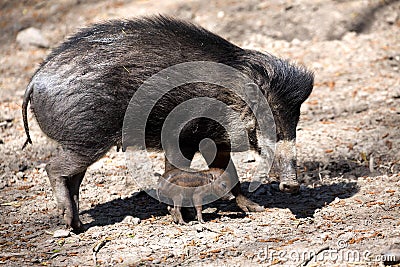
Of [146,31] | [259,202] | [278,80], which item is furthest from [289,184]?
[146,31]

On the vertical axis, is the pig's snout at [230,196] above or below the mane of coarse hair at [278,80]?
below

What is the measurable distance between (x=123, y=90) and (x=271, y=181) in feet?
→ 6.47

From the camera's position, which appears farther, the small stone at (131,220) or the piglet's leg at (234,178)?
the piglet's leg at (234,178)

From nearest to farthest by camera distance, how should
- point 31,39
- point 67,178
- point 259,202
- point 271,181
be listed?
point 67,178
point 259,202
point 271,181
point 31,39

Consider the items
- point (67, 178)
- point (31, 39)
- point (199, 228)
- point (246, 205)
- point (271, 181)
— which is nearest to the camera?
point (199, 228)

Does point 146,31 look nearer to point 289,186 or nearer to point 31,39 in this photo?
point 289,186

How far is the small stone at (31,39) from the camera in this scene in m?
9.95

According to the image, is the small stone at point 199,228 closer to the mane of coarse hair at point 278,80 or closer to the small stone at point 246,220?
the small stone at point 246,220

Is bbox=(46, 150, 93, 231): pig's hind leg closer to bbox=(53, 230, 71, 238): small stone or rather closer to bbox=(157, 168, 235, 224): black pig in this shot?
bbox=(53, 230, 71, 238): small stone

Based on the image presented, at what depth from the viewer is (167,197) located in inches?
211

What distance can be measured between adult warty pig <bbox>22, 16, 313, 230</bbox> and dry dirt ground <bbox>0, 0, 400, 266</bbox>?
0.40 m

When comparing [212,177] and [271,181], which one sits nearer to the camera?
[212,177]

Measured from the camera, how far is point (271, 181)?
626 centimetres

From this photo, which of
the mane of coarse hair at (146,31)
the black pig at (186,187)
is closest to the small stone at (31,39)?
the mane of coarse hair at (146,31)
